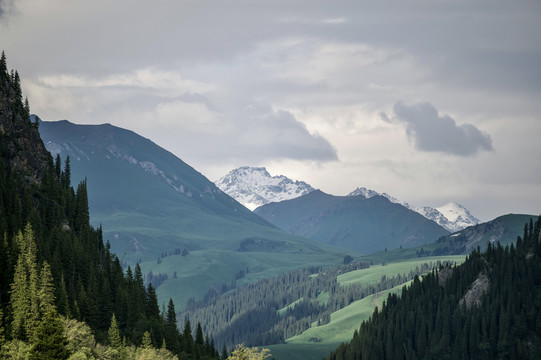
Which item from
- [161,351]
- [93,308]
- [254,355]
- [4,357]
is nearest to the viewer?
[254,355]

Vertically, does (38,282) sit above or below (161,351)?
above

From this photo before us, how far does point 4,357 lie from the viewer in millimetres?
125250

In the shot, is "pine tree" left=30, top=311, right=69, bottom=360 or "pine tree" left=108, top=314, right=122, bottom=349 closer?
"pine tree" left=30, top=311, right=69, bottom=360

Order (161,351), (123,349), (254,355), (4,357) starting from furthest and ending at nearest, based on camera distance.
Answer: (161,351), (123,349), (4,357), (254,355)

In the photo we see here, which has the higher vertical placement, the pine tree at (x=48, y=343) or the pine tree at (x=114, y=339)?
the pine tree at (x=48, y=343)

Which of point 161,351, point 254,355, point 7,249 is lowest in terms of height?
point 161,351

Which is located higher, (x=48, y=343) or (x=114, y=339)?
(x=48, y=343)

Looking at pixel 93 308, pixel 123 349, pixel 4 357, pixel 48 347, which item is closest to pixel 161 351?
pixel 123 349

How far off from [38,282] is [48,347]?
81384 mm

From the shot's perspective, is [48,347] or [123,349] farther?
[123,349]

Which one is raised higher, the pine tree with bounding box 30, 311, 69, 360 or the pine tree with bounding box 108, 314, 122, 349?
the pine tree with bounding box 30, 311, 69, 360

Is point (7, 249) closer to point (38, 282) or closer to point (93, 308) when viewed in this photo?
point (38, 282)

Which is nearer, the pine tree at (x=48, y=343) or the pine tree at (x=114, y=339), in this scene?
the pine tree at (x=48, y=343)

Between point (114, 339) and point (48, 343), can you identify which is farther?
point (114, 339)
